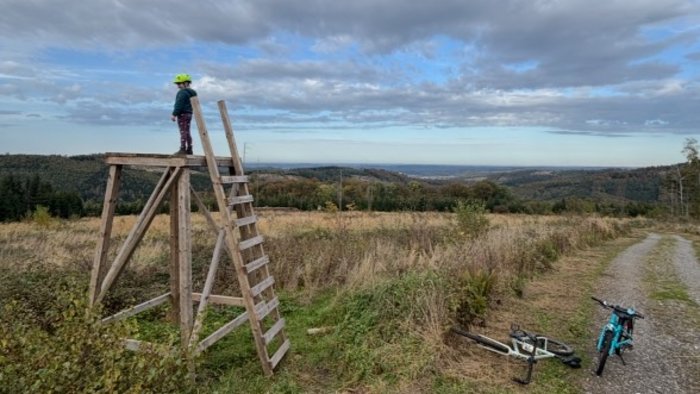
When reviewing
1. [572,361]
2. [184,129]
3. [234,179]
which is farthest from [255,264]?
[572,361]

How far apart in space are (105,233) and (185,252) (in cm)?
131

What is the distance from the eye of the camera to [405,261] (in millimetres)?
8711

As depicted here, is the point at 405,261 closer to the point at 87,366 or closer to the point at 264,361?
the point at 264,361

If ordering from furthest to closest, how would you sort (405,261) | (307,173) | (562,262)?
(307,173) → (562,262) → (405,261)

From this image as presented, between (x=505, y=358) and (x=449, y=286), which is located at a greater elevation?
(x=449, y=286)

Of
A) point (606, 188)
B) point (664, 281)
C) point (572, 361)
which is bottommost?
point (606, 188)

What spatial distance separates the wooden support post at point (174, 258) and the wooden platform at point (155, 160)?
0.52m

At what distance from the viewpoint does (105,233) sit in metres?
5.82

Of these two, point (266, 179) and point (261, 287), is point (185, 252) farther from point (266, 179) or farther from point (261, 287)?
point (266, 179)

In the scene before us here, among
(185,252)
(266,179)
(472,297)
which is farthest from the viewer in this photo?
(266,179)

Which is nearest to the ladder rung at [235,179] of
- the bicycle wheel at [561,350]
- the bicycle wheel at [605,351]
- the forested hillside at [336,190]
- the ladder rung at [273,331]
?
the ladder rung at [273,331]

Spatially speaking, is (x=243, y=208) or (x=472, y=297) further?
(x=472, y=297)

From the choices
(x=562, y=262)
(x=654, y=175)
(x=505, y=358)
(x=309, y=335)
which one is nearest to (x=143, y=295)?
(x=309, y=335)

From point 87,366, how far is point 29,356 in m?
0.42
